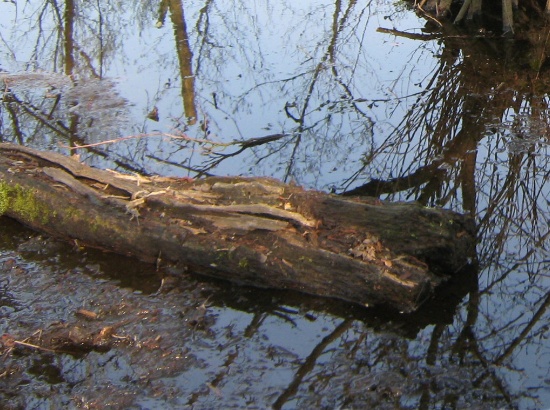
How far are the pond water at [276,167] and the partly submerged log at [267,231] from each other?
0.15m

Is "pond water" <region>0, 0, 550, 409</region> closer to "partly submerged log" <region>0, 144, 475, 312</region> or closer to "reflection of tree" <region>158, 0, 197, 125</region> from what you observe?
"reflection of tree" <region>158, 0, 197, 125</region>

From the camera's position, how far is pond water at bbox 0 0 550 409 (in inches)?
154

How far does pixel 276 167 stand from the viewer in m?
6.75

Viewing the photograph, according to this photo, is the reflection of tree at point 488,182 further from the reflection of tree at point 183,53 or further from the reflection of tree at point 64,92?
the reflection of tree at point 64,92

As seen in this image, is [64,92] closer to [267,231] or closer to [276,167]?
[276,167]

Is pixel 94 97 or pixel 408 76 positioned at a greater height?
pixel 408 76

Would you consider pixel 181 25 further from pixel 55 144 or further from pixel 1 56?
pixel 55 144

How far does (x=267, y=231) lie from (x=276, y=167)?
6.78 ft

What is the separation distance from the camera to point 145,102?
A: 26.8ft

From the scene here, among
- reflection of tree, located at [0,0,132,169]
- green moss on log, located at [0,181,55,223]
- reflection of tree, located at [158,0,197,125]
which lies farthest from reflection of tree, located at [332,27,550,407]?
reflection of tree, located at [0,0,132,169]

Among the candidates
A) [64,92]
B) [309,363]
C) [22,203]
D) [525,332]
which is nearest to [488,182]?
[525,332]

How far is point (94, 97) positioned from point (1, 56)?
2235mm

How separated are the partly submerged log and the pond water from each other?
0.15 metres

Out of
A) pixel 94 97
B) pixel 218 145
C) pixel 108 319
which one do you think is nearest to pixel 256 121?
pixel 218 145
